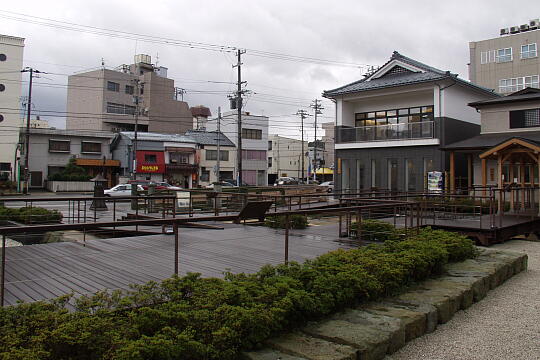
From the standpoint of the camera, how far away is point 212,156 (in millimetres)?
55156

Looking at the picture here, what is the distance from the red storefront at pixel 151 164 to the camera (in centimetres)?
4847

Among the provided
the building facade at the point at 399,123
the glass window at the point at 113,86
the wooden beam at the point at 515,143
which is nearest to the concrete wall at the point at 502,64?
the building facade at the point at 399,123

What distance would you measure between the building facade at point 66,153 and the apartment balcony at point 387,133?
30.3 meters

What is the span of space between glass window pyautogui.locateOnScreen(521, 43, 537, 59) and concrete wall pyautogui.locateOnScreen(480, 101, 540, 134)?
96.9 ft

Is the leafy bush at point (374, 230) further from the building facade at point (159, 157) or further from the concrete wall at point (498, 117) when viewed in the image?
the building facade at point (159, 157)

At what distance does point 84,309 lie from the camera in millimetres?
3750

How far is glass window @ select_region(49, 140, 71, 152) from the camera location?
45.8m

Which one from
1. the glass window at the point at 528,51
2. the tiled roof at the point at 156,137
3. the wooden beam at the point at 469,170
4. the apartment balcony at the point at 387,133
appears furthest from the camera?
the tiled roof at the point at 156,137

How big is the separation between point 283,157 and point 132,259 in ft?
242

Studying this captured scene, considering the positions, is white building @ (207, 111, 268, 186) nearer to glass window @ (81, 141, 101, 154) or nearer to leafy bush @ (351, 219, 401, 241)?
glass window @ (81, 141, 101, 154)

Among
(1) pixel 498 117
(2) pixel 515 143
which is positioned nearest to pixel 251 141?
(1) pixel 498 117

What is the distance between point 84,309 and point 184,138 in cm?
5013

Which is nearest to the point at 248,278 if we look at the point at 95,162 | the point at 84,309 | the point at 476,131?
the point at 84,309

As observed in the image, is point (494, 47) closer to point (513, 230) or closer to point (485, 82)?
point (485, 82)
